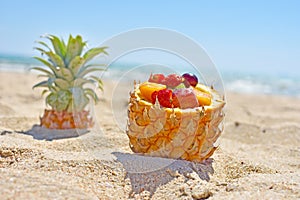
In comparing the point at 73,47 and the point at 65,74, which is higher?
the point at 73,47

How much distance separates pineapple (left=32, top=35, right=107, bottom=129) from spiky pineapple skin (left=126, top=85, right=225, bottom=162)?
1.57 m

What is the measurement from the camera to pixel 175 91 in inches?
101

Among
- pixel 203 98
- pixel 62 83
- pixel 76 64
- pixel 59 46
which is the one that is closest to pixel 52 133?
pixel 62 83

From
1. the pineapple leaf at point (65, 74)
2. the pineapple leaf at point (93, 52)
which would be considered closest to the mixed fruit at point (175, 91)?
the pineapple leaf at point (93, 52)

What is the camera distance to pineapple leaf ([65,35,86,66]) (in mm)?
4074

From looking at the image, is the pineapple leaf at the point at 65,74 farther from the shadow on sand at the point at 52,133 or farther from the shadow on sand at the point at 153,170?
the shadow on sand at the point at 153,170

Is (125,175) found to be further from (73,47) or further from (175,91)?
(73,47)

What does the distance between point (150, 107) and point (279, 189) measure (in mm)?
1086

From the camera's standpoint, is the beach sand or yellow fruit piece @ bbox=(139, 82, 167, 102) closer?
the beach sand

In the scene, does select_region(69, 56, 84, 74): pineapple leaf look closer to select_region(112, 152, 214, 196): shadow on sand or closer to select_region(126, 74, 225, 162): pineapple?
select_region(126, 74, 225, 162): pineapple

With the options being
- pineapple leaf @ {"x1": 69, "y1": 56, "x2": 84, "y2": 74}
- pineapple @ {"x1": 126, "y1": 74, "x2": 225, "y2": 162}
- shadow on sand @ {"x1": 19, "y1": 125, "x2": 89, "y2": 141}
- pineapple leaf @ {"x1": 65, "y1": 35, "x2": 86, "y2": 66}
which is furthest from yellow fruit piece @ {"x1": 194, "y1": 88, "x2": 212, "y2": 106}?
pineapple leaf @ {"x1": 65, "y1": 35, "x2": 86, "y2": 66}

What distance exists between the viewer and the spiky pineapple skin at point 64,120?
13.4 ft

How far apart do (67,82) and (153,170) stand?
2151 millimetres

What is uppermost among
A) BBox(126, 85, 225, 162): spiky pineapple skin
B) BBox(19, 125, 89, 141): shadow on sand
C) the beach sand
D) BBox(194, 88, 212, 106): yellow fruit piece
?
BBox(194, 88, 212, 106): yellow fruit piece
